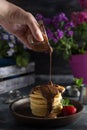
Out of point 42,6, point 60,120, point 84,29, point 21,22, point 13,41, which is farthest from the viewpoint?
point 42,6

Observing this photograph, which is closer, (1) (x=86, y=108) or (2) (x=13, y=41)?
(1) (x=86, y=108)

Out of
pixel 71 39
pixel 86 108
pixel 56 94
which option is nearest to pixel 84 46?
pixel 71 39

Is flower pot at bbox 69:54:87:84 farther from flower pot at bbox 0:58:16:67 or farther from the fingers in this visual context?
the fingers

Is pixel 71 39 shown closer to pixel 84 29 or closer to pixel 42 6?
pixel 84 29

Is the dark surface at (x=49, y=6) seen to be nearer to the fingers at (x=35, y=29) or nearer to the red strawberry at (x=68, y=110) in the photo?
the fingers at (x=35, y=29)

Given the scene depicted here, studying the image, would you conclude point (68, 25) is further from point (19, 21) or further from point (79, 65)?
point (19, 21)

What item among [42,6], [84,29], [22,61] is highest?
[42,6]

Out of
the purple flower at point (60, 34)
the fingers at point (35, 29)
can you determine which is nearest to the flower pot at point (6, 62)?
the purple flower at point (60, 34)
